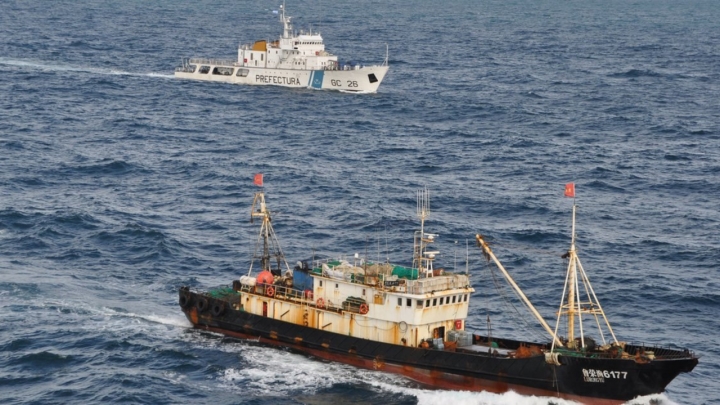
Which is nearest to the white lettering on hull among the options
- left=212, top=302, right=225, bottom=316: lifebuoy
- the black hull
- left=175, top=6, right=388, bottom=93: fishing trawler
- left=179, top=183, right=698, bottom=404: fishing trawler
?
left=175, top=6, right=388, bottom=93: fishing trawler

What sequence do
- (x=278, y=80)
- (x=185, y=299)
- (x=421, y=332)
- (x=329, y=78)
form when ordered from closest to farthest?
(x=421, y=332)
(x=185, y=299)
(x=329, y=78)
(x=278, y=80)

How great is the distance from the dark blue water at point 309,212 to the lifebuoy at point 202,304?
Result: 6.15 ft

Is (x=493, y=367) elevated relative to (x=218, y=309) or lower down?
lower down

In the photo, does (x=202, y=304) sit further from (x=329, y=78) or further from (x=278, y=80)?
(x=278, y=80)

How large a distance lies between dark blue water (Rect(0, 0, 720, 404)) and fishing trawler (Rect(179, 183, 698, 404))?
4.81 feet

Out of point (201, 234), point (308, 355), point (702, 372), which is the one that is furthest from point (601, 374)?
point (201, 234)

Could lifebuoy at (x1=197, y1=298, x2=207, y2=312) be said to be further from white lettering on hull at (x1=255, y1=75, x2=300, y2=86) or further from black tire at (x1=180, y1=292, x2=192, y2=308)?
white lettering on hull at (x1=255, y1=75, x2=300, y2=86)

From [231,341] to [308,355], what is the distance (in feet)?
20.2

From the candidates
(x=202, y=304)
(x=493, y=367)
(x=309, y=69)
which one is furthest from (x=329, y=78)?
(x=493, y=367)

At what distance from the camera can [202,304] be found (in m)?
86.4

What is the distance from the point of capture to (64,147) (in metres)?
141

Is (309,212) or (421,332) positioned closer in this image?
(421,332)

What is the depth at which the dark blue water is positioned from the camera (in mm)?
79250

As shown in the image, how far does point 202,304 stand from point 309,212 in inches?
1145
